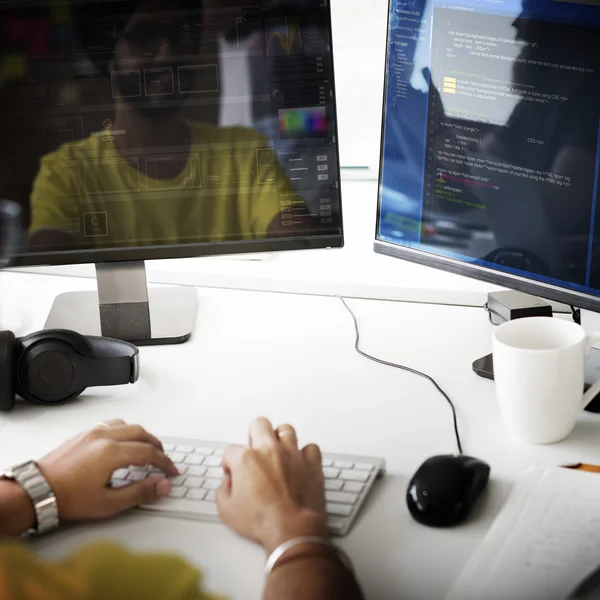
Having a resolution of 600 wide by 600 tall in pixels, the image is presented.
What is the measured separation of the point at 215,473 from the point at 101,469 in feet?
0.40

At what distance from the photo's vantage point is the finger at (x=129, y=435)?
38.6 inches

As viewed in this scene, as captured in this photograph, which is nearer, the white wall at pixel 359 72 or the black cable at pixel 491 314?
the black cable at pixel 491 314

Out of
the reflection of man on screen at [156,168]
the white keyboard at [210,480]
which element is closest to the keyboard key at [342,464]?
the white keyboard at [210,480]

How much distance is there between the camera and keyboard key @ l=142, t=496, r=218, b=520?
3.00 feet

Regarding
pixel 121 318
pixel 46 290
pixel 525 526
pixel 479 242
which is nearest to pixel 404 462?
pixel 525 526

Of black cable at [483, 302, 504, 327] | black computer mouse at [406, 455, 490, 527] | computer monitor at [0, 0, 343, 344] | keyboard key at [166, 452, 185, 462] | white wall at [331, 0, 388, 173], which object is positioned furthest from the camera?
white wall at [331, 0, 388, 173]

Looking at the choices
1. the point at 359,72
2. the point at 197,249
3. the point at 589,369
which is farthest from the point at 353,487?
the point at 359,72

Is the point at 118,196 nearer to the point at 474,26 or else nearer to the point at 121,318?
the point at 121,318

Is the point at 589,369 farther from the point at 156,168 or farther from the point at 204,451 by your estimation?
the point at 156,168

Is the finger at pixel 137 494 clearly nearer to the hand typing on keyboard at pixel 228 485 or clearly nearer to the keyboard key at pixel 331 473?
the hand typing on keyboard at pixel 228 485

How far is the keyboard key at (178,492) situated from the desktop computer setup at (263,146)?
0.41 meters

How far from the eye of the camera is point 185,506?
926mm

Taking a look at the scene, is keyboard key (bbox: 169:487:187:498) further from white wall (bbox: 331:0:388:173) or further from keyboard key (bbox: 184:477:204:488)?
white wall (bbox: 331:0:388:173)

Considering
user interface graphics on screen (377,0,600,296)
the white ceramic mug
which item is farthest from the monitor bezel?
the white ceramic mug
